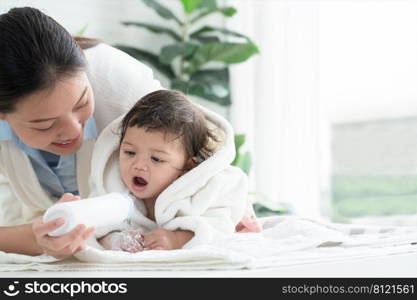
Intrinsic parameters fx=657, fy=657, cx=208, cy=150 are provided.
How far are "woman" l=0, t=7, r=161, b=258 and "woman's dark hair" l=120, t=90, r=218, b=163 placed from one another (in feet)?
0.36

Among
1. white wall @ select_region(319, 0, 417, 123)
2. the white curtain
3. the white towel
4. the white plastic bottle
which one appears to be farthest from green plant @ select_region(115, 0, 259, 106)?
the white plastic bottle

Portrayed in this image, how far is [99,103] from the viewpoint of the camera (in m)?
1.67

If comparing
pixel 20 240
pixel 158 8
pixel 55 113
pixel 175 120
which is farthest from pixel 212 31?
pixel 20 240

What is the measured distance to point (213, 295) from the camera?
827 mm

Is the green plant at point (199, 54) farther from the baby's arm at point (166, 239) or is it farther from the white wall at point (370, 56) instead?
the baby's arm at point (166, 239)

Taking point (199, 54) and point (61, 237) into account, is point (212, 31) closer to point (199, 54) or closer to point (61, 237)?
point (199, 54)

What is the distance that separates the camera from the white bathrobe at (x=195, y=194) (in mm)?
1411

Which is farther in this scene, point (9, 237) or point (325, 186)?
point (325, 186)

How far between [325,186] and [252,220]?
2345mm

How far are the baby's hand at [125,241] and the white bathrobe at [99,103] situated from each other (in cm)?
30

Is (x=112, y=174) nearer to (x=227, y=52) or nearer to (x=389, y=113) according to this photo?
(x=227, y=52)

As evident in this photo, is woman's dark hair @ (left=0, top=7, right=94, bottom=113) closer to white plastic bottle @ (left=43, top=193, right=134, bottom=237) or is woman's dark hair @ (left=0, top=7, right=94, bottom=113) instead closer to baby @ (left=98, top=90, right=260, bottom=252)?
baby @ (left=98, top=90, right=260, bottom=252)

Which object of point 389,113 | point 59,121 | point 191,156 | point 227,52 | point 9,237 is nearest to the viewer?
point 9,237

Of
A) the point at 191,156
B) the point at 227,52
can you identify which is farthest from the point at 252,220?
the point at 227,52
